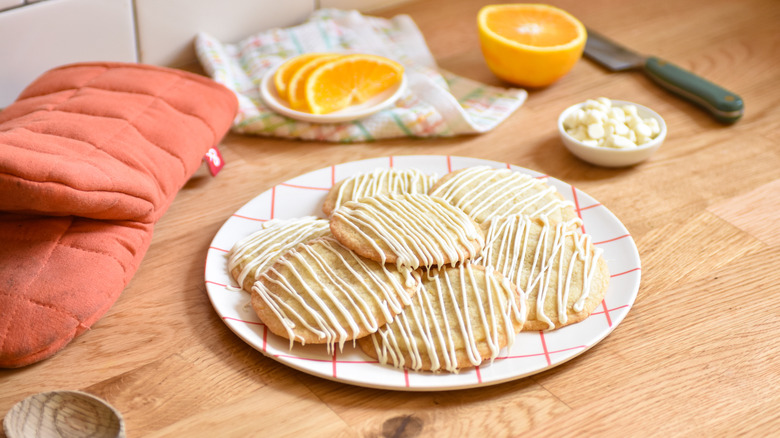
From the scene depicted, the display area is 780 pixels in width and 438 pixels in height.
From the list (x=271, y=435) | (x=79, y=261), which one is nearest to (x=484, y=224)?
(x=271, y=435)

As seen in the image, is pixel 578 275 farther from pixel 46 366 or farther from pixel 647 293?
pixel 46 366

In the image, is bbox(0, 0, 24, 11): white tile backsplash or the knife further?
the knife

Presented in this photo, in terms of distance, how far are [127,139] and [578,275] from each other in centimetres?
74

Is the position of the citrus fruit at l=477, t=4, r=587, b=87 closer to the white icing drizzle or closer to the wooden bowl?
the white icing drizzle

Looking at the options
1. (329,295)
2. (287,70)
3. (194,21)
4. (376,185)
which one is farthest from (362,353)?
(194,21)

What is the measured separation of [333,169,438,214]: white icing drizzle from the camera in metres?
1.18

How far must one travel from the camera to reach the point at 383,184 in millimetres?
1199

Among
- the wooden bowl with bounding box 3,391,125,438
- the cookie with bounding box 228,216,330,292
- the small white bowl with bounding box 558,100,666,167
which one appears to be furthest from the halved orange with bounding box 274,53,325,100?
the wooden bowl with bounding box 3,391,125,438

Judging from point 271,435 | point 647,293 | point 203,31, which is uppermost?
point 203,31

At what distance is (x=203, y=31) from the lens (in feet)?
5.40

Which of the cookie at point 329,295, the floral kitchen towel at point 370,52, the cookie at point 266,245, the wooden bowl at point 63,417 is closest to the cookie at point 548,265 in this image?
the cookie at point 329,295

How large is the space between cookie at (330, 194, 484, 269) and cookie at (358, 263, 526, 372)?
0.03 m

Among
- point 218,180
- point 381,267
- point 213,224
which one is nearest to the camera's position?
point 381,267

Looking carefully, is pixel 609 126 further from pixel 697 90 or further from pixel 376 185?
pixel 376 185
